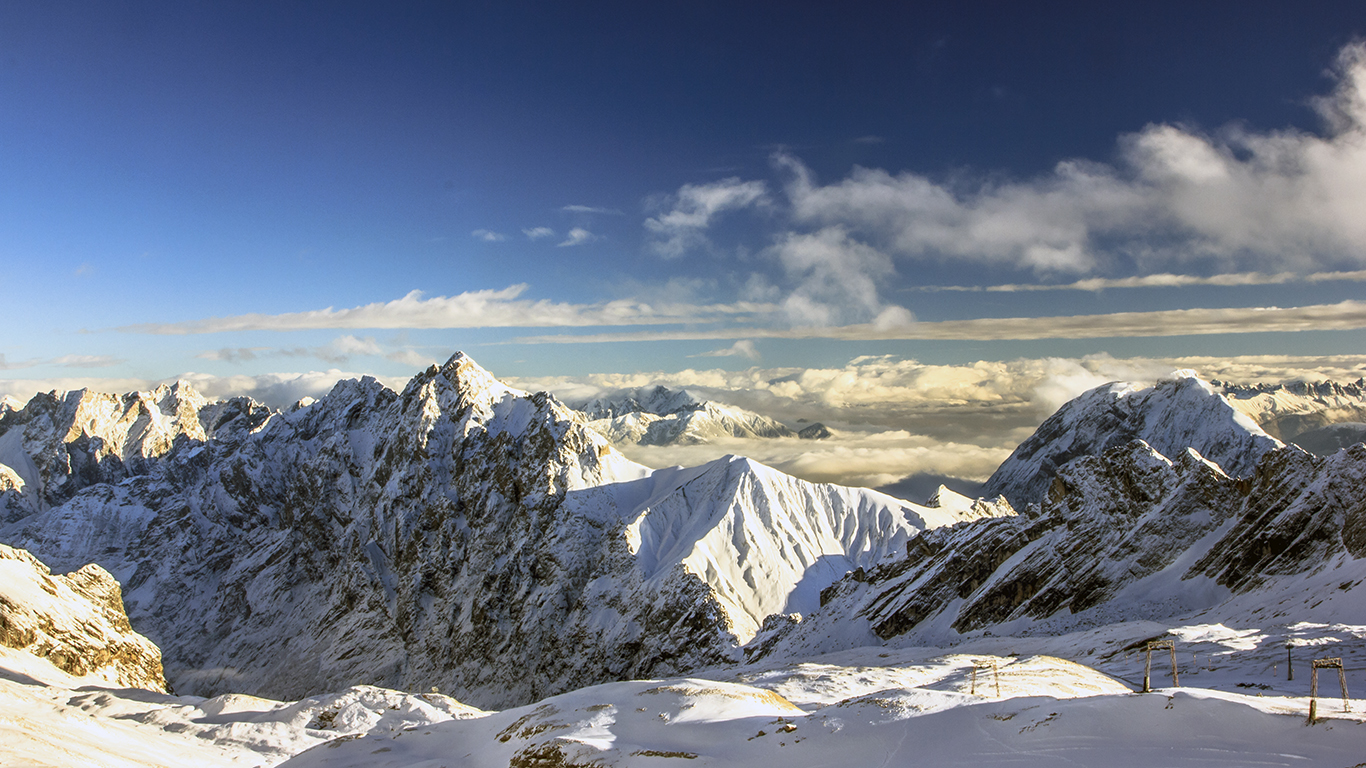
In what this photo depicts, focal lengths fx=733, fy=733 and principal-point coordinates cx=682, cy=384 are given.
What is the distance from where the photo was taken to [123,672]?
138 m

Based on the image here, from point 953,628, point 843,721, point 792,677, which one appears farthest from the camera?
point 953,628

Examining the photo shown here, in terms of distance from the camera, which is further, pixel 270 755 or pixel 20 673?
pixel 20 673

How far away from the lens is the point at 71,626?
446ft

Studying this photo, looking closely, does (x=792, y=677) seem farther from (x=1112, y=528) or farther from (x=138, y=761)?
(x=1112, y=528)

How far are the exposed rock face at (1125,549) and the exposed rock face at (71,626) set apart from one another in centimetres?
12812

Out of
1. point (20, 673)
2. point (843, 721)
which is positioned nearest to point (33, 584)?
point (20, 673)

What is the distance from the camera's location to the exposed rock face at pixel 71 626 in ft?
411

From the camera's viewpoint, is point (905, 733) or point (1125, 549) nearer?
point (905, 733)

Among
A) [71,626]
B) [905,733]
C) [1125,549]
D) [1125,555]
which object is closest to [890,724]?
[905,733]

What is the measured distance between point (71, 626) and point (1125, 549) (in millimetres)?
190156

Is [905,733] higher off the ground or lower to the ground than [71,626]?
higher

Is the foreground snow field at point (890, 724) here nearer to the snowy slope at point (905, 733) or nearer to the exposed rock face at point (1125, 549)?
the snowy slope at point (905, 733)

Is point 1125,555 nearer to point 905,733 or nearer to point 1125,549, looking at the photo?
point 1125,549

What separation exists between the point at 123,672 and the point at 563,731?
145 m
